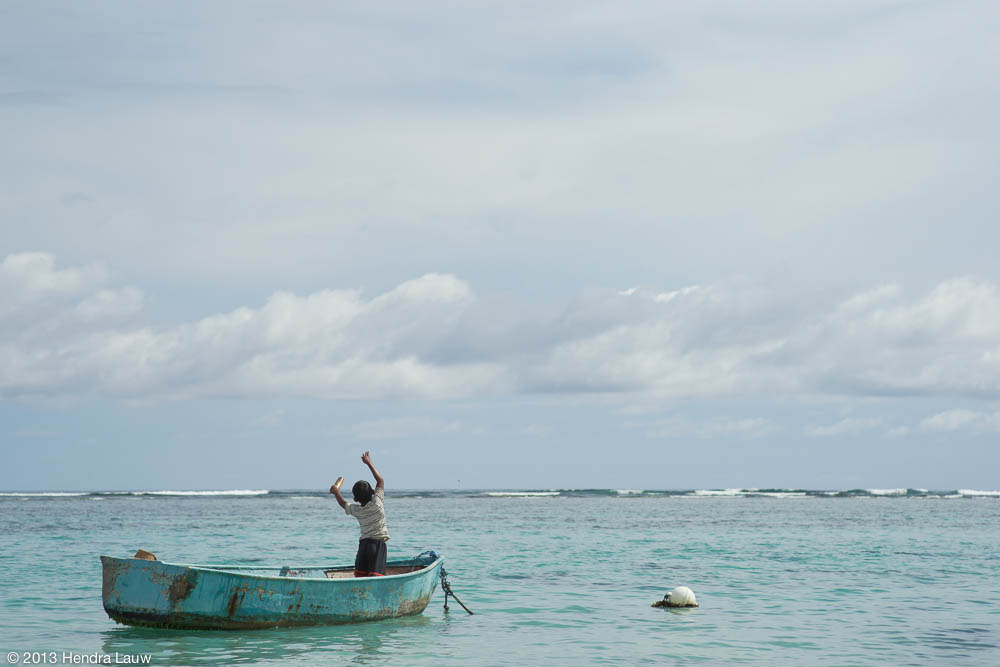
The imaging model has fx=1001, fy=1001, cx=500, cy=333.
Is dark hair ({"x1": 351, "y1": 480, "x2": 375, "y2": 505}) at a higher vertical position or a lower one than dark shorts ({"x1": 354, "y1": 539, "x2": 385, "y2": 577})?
higher

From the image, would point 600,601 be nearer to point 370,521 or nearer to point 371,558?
point 371,558

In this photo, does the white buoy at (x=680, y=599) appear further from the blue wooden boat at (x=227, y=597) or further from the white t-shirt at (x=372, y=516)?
the white t-shirt at (x=372, y=516)

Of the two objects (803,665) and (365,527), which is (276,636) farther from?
(803,665)

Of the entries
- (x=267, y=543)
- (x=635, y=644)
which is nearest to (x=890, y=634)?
(x=635, y=644)

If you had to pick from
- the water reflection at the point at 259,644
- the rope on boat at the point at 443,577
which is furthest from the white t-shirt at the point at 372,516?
the rope on boat at the point at 443,577

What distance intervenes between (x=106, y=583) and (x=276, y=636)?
10.4 feet

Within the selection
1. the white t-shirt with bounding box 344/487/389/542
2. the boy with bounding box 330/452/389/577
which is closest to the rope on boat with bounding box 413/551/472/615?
the boy with bounding box 330/452/389/577

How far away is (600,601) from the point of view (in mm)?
24344

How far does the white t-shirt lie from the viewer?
755 inches

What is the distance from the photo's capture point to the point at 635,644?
1850cm

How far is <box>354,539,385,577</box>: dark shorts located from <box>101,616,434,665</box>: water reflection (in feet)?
3.30

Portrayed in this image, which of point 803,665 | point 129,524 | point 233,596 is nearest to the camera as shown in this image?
point 803,665

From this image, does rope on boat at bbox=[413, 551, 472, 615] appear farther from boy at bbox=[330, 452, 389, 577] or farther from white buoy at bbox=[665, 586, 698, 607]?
white buoy at bbox=[665, 586, 698, 607]

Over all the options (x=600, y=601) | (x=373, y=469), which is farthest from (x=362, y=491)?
(x=600, y=601)
